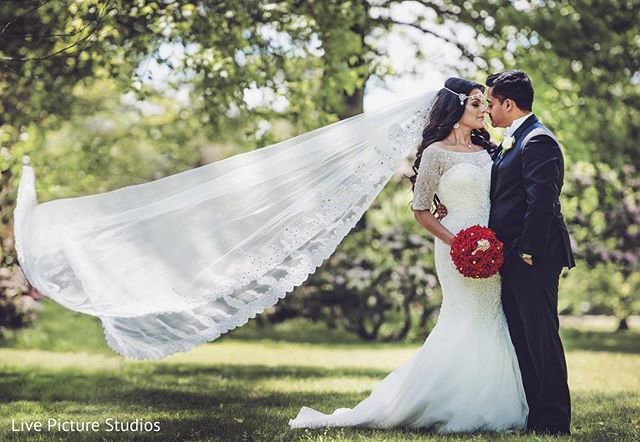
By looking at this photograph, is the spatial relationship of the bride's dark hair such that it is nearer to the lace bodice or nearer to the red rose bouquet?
the lace bodice

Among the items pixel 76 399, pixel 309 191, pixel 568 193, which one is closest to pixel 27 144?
pixel 76 399

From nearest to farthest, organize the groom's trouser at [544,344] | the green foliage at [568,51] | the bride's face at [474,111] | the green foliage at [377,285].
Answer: the groom's trouser at [544,344]
the bride's face at [474,111]
the green foliage at [568,51]
the green foliage at [377,285]

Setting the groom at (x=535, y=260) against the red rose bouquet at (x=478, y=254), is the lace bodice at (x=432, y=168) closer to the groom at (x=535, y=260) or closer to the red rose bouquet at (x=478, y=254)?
the groom at (x=535, y=260)

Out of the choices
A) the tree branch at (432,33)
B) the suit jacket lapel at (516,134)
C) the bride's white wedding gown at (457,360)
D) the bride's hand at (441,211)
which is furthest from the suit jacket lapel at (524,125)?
the tree branch at (432,33)

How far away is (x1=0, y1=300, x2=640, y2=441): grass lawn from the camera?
6.04 metres

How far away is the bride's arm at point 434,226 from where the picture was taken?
6117 mm

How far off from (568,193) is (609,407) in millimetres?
6849

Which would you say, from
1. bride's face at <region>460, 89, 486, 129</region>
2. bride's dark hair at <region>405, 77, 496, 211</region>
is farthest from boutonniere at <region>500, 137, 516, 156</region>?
bride's dark hair at <region>405, 77, 496, 211</region>

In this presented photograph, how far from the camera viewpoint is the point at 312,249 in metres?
6.21

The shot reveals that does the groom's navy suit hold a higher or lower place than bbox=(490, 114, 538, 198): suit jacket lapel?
lower

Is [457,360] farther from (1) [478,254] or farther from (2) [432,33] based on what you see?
(2) [432,33]

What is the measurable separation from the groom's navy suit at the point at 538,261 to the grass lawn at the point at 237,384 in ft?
1.19

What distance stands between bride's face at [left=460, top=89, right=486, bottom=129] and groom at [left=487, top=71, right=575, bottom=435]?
14.0 inches

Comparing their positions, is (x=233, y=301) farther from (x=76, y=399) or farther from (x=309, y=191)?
(x=76, y=399)
